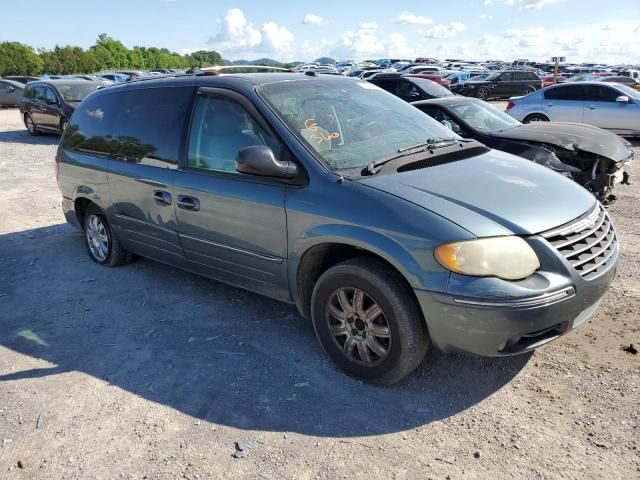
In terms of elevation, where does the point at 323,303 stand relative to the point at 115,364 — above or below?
above

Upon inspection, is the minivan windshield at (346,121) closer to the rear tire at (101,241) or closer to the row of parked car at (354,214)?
the row of parked car at (354,214)

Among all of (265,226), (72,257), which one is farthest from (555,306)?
(72,257)

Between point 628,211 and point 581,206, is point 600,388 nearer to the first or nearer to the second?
point 581,206

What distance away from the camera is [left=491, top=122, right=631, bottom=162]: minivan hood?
6898 millimetres

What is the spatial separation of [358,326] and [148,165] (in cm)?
233

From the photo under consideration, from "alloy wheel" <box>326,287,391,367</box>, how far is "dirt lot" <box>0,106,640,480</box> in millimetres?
201

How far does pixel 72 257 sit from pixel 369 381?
4064 mm

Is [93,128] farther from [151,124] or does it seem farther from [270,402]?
[270,402]

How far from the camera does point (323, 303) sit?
3332 millimetres

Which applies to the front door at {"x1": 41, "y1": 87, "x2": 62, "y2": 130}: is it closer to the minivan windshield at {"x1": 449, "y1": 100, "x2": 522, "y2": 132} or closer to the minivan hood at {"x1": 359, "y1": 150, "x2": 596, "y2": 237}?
the minivan windshield at {"x1": 449, "y1": 100, "x2": 522, "y2": 132}

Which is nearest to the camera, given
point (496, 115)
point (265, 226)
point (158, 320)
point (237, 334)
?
point (265, 226)

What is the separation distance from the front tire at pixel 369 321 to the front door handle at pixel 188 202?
123cm

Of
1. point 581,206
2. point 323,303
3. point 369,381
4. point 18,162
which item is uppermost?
point 581,206

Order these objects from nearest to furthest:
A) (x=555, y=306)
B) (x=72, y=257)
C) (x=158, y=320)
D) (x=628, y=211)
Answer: (x=555, y=306), (x=158, y=320), (x=72, y=257), (x=628, y=211)
